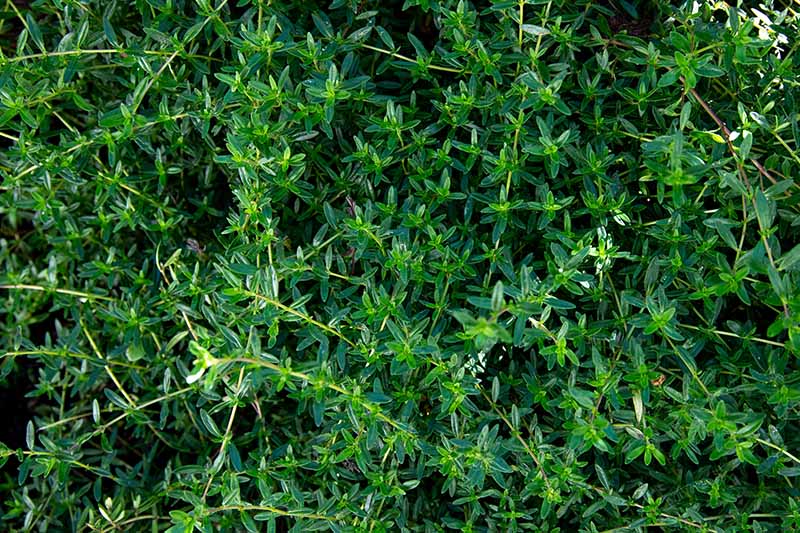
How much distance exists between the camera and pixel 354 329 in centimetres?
184

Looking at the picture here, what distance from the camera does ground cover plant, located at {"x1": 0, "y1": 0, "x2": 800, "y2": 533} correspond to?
1.70 m

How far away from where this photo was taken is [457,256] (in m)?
1.80

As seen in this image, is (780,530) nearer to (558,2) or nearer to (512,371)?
(512,371)

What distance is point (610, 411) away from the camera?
176cm

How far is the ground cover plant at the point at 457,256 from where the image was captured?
1697mm

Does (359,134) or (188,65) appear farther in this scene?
(188,65)

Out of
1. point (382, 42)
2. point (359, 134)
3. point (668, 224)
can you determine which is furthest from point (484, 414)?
point (382, 42)

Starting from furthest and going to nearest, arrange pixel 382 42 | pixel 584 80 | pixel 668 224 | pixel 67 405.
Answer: pixel 67 405, pixel 382 42, pixel 584 80, pixel 668 224

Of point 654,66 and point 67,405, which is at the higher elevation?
point 654,66

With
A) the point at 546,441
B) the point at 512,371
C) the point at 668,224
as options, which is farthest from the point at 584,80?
the point at 546,441

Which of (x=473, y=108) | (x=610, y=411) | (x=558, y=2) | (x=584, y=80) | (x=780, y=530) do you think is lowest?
(x=780, y=530)

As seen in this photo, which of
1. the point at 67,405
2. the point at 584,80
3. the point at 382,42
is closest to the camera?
the point at 584,80

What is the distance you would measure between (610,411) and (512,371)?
246 millimetres

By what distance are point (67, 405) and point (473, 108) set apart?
1.66m
